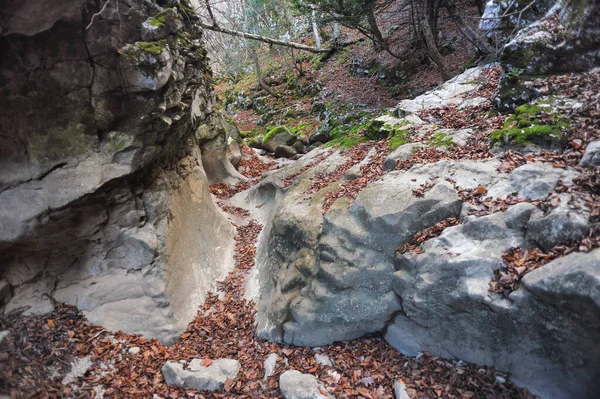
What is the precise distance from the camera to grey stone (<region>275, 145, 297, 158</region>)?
684 inches

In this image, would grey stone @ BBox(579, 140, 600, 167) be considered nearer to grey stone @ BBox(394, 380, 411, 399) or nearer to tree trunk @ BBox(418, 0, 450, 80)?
grey stone @ BBox(394, 380, 411, 399)

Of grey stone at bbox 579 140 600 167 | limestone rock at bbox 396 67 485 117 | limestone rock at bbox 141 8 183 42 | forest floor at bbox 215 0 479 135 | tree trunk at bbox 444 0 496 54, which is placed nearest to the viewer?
grey stone at bbox 579 140 600 167

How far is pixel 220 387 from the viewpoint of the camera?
5.89 metres

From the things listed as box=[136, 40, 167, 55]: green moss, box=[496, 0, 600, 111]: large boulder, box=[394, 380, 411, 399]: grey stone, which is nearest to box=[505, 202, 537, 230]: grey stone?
box=[394, 380, 411, 399]: grey stone

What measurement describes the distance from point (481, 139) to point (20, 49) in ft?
28.1

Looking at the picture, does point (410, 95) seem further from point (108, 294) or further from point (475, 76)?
point (108, 294)

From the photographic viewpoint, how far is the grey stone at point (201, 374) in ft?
19.4

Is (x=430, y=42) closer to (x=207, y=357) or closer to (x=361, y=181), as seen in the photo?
(x=361, y=181)

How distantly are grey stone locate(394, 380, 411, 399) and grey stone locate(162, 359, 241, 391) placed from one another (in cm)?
281

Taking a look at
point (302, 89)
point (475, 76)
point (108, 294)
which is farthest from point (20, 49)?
point (302, 89)

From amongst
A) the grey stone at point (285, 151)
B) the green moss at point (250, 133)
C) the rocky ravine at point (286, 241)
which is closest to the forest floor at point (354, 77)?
the green moss at point (250, 133)

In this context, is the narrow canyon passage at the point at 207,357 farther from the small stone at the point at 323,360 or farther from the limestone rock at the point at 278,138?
the limestone rock at the point at 278,138

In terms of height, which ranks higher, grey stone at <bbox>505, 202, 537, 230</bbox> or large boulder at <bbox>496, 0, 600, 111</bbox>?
large boulder at <bbox>496, 0, 600, 111</bbox>

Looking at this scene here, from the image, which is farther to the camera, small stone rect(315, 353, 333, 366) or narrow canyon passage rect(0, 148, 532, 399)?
small stone rect(315, 353, 333, 366)
